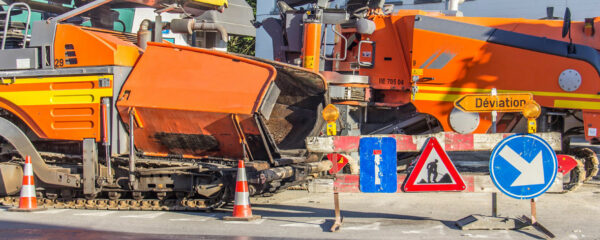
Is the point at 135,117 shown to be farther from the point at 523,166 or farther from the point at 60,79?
the point at 523,166

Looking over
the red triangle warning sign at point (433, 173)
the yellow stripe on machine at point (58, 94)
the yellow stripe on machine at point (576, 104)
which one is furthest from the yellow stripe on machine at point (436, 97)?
the yellow stripe on machine at point (58, 94)

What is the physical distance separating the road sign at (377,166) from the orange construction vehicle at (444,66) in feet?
9.64

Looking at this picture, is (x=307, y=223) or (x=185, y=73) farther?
(x=185, y=73)

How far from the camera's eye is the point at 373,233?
263 inches

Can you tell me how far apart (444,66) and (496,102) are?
8.17ft

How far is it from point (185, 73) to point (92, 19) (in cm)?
186

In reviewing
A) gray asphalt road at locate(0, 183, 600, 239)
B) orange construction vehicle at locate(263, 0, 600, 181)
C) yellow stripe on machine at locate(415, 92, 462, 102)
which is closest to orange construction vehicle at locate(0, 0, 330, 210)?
gray asphalt road at locate(0, 183, 600, 239)

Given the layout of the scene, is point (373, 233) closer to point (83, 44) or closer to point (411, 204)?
point (411, 204)

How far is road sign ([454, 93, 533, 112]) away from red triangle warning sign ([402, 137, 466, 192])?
861 millimetres

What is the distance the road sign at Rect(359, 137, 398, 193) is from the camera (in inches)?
273

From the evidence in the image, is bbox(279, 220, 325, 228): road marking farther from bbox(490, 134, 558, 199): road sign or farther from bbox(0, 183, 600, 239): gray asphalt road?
bbox(490, 134, 558, 199): road sign

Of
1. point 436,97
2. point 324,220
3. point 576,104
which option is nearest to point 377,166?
point 324,220

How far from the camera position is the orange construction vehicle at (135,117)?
8094mm

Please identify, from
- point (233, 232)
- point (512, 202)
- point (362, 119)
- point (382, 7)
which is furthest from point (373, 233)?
point (382, 7)
